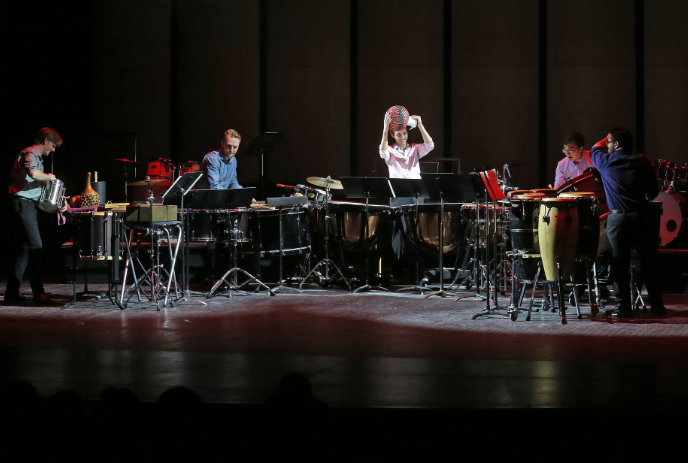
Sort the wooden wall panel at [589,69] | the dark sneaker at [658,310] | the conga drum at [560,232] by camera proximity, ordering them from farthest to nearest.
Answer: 1. the wooden wall panel at [589,69]
2. the dark sneaker at [658,310]
3. the conga drum at [560,232]

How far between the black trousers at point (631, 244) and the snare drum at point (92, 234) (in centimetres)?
437

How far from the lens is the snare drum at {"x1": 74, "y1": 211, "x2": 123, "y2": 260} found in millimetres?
6867

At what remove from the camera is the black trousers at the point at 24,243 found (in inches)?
281

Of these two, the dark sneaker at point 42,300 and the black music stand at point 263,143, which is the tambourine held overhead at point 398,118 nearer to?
the black music stand at point 263,143

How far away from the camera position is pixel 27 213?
716cm

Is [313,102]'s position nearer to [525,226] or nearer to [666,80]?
[666,80]

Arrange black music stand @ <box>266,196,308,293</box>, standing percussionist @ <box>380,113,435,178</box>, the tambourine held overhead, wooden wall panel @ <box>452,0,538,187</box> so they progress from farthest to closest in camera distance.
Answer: wooden wall panel @ <box>452,0,538,187</box> → standing percussionist @ <box>380,113,435,178</box> → the tambourine held overhead → black music stand @ <box>266,196,308,293</box>

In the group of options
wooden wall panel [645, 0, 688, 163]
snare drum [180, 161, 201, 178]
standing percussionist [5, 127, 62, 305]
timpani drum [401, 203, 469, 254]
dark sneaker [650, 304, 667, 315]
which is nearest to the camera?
dark sneaker [650, 304, 667, 315]

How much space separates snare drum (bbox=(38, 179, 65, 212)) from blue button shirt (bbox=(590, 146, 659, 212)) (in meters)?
4.78

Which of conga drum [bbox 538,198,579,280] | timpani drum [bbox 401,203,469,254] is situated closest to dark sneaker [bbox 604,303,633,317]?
conga drum [bbox 538,198,579,280]

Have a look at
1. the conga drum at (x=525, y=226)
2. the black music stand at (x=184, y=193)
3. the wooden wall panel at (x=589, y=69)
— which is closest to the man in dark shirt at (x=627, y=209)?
the conga drum at (x=525, y=226)

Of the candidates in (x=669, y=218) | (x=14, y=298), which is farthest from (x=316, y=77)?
(x=14, y=298)

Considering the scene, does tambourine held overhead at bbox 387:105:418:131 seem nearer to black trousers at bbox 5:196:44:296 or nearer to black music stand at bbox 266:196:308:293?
black music stand at bbox 266:196:308:293

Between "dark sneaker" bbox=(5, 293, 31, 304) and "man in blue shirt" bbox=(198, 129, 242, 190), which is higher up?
"man in blue shirt" bbox=(198, 129, 242, 190)
